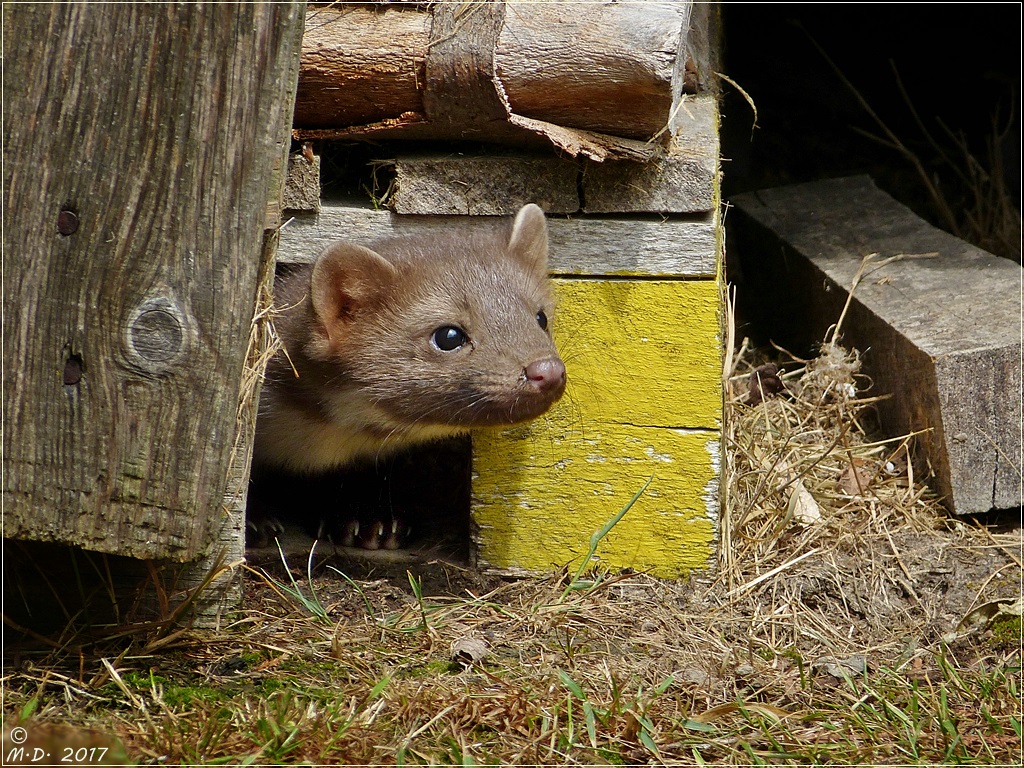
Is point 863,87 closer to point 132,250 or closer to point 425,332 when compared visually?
point 425,332

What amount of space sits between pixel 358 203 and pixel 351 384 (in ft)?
2.64

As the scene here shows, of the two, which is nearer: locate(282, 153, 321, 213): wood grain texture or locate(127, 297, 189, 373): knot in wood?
locate(127, 297, 189, 373): knot in wood

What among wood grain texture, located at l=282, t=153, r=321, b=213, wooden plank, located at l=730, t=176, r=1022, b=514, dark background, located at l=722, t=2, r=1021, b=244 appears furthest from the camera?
dark background, located at l=722, t=2, r=1021, b=244

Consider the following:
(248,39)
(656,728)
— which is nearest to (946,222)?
(656,728)

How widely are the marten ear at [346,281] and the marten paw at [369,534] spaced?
42.3 inches

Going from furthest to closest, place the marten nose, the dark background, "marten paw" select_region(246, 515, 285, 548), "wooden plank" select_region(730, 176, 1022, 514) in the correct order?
the dark background < "wooden plank" select_region(730, 176, 1022, 514) < "marten paw" select_region(246, 515, 285, 548) < the marten nose

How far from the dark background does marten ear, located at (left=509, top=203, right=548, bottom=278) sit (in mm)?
4703

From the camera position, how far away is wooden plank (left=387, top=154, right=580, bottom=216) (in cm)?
411

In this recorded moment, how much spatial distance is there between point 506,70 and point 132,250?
1.65 meters

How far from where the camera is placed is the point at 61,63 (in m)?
2.65

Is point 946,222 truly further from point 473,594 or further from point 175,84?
point 175,84

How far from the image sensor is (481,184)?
4.16 m

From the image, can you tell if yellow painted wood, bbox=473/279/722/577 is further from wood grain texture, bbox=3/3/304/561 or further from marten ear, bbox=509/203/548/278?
wood grain texture, bbox=3/3/304/561

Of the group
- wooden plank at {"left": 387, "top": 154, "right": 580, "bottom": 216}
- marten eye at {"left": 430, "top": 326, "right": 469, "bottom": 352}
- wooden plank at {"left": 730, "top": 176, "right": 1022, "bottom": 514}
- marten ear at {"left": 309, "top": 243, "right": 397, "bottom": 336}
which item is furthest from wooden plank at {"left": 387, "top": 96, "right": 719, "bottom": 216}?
wooden plank at {"left": 730, "top": 176, "right": 1022, "bottom": 514}
